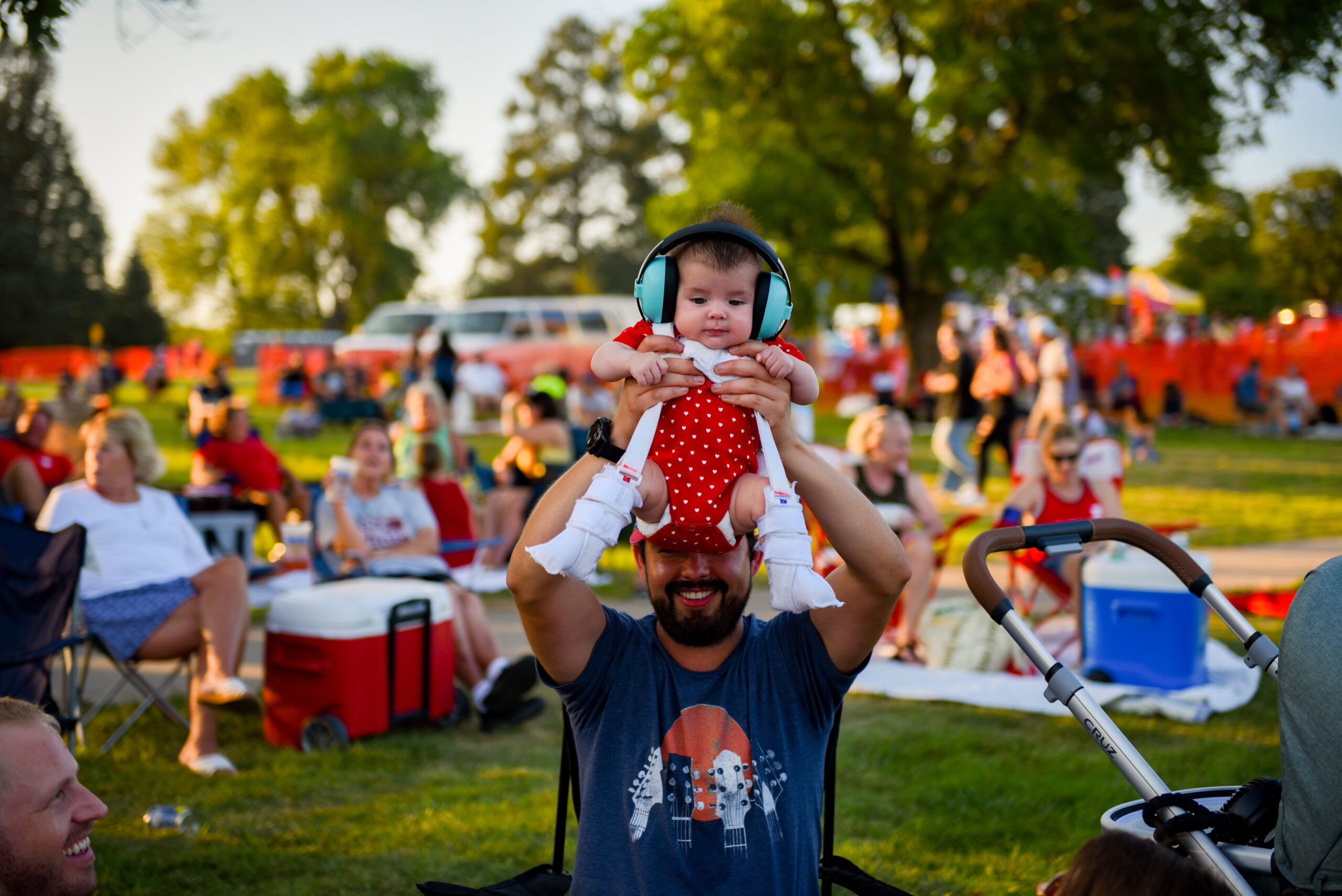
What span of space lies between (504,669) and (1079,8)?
19.6 meters

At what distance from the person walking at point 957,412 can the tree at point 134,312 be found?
4730 centimetres

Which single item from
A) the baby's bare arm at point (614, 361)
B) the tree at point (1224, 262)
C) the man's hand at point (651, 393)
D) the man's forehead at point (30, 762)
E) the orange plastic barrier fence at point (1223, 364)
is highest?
the tree at point (1224, 262)

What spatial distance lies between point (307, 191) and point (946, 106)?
33.5 meters

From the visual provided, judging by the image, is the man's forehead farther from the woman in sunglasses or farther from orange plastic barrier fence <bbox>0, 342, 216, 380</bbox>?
orange plastic barrier fence <bbox>0, 342, 216, 380</bbox>

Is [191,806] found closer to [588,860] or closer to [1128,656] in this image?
[588,860]

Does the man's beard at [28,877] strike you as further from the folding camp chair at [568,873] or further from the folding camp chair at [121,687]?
the folding camp chair at [121,687]

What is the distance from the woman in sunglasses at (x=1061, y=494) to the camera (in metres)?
6.95

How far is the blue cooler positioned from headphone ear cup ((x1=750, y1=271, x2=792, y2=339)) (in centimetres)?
450

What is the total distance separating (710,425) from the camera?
93.7 inches

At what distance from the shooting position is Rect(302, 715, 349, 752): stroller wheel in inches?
208

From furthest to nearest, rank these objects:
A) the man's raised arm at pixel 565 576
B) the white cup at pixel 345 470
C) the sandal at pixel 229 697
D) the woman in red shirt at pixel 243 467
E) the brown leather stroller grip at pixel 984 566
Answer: the woman in red shirt at pixel 243 467 < the white cup at pixel 345 470 < the sandal at pixel 229 697 < the brown leather stroller grip at pixel 984 566 < the man's raised arm at pixel 565 576

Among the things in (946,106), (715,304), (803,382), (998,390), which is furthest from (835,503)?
(946,106)

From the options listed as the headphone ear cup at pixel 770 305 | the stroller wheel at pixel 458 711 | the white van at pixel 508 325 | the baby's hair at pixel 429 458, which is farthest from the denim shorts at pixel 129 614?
the white van at pixel 508 325

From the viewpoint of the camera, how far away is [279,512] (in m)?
8.78
